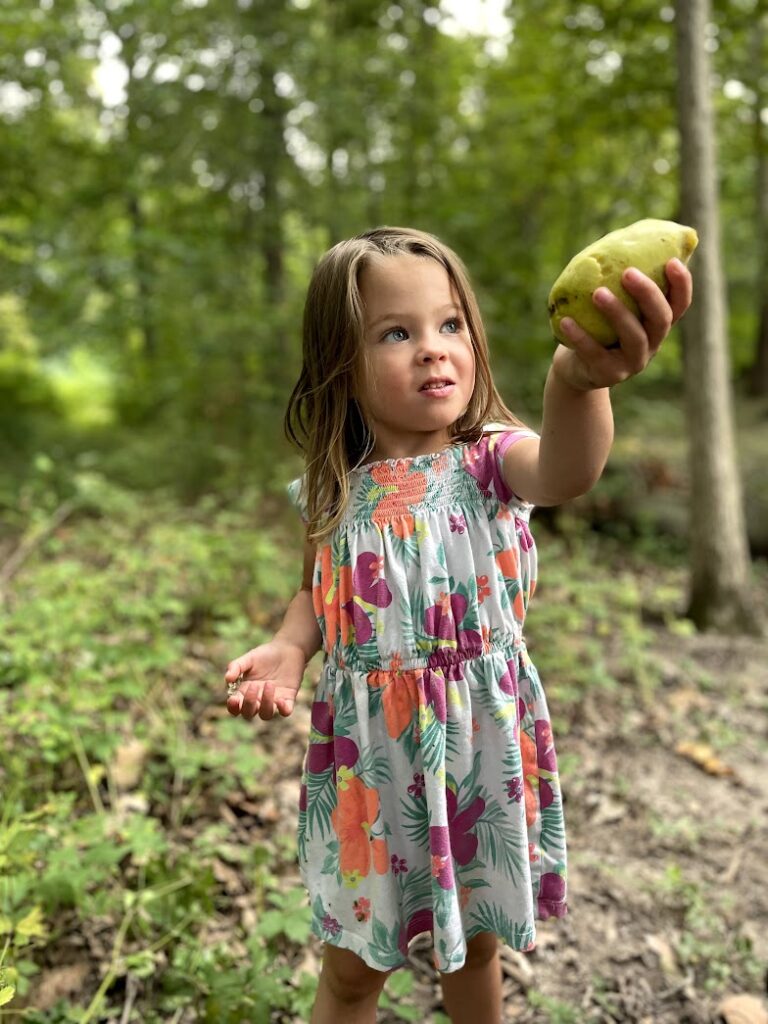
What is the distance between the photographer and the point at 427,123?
7223 mm

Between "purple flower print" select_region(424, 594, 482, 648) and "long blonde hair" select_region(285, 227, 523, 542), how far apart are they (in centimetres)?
27

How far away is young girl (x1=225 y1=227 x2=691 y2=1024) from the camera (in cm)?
154

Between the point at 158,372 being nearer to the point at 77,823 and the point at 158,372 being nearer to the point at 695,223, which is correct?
the point at 695,223

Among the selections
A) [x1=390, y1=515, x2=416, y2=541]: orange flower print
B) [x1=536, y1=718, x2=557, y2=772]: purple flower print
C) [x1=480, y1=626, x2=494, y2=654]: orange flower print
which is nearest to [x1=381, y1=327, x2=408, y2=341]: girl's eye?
[x1=390, y1=515, x2=416, y2=541]: orange flower print

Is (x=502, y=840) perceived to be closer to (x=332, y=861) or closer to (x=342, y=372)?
(x=332, y=861)

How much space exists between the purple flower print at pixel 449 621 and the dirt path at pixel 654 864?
1.19 m

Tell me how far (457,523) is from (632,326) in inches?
22.2

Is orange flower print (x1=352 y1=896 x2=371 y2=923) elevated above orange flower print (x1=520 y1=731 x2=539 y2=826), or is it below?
below

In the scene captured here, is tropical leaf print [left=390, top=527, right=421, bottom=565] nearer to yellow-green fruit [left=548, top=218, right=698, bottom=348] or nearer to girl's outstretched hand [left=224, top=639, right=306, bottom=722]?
girl's outstretched hand [left=224, top=639, right=306, bottom=722]

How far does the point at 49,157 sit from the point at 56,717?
7.66 meters

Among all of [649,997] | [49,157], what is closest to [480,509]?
[649,997]

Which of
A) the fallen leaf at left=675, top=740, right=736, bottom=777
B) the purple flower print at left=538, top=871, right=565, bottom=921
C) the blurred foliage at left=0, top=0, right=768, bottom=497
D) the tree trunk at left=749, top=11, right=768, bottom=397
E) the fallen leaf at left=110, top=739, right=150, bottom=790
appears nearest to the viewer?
the purple flower print at left=538, top=871, right=565, bottom=921

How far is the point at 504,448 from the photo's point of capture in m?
1.55

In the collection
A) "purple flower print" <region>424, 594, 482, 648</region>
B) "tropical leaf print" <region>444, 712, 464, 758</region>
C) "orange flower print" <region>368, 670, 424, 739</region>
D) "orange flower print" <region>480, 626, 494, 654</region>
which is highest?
"purple flower print" <region>424, 594, 482, 648</region>
